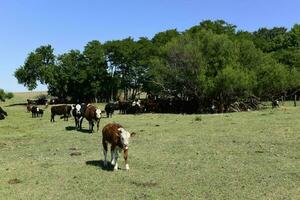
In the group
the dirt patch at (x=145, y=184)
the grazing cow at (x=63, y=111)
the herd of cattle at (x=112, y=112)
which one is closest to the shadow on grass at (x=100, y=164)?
the herd of cattle at (x=112, y=112)

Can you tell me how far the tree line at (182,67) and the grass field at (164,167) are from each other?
2669cm

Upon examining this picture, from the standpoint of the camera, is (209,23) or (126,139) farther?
(209,23)

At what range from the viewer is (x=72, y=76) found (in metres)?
101

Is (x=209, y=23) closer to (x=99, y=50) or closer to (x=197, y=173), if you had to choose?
(x=99, y=50)

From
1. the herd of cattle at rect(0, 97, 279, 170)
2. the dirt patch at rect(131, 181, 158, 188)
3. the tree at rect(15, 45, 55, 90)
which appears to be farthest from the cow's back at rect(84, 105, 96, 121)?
the tree at rect(15, 45, 55, 90)

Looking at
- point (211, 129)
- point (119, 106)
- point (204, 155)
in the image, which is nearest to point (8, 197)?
point (204, 155)

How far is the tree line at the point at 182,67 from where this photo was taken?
182ft

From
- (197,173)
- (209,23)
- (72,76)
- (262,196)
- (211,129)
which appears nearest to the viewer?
(262,196)

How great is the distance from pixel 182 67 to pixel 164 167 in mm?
38862

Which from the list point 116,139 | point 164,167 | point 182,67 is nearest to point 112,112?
point 182,67

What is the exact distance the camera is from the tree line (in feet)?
182

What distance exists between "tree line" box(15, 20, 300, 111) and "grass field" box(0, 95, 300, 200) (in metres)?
26.7

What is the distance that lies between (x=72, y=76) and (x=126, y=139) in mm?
85455

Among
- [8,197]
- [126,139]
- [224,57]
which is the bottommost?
[8,197]
